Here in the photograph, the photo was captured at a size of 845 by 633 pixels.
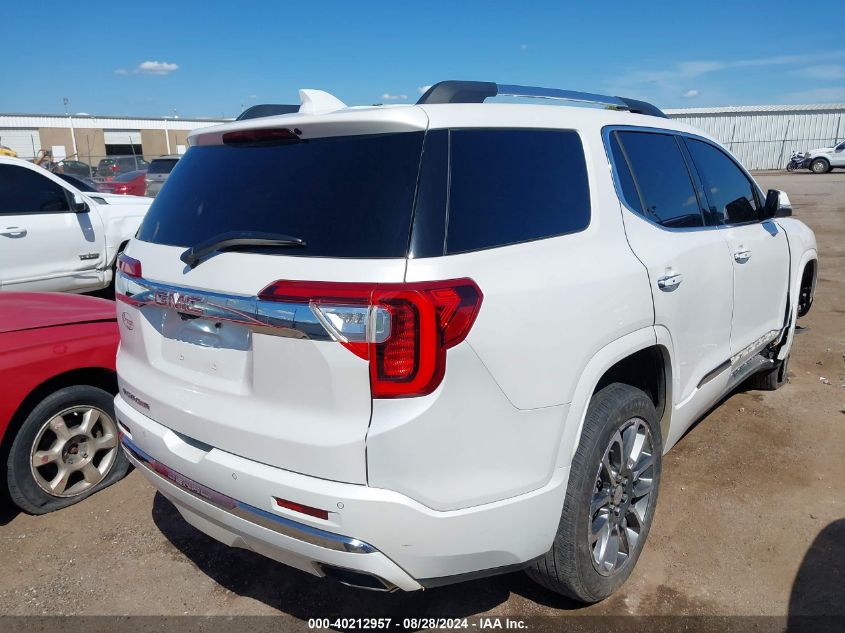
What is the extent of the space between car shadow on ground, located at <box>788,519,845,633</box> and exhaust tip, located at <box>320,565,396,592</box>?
1712 mm

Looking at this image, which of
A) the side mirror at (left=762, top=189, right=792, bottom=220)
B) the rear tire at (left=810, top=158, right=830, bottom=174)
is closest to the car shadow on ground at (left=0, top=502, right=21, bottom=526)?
the side mirror at (left=762, top=189, right=792, bottom=220)

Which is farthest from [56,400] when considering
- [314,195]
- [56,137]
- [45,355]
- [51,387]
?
[56,137]

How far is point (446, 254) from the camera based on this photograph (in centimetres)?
192

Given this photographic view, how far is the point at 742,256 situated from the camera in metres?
3.58

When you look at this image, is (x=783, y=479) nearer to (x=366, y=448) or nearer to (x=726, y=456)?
(x=726, y=456)

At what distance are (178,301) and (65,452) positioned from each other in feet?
6.21

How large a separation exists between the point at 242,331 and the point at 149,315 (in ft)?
1.98

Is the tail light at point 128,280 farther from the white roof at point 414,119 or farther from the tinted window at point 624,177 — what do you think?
the tinted window at point 624,177

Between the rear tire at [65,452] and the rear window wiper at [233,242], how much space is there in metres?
1.75

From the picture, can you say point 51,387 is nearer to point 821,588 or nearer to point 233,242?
point 233,242

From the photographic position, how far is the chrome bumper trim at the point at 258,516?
6.31ft

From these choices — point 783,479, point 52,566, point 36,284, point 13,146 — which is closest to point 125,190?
point 36,284

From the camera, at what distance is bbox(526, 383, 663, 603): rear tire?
2350 millimetres

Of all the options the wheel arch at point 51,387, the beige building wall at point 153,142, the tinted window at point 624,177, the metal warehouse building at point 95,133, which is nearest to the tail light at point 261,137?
the tinted window at point 624,177
